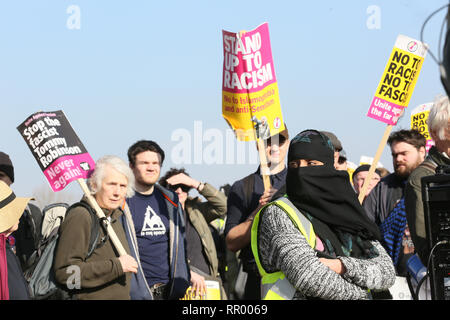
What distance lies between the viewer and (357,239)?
4.36m

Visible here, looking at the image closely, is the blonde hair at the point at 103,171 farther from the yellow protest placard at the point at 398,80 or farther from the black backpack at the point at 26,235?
the yellow protest placard at the point at 398,80

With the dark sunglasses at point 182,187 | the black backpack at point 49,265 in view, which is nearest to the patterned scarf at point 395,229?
the black backpack at point 49,265

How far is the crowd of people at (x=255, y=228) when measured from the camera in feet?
13.7

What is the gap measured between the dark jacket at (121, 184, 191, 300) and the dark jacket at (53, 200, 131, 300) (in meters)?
0.28

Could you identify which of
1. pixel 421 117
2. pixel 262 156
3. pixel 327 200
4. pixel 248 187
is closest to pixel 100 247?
pixel 248 187

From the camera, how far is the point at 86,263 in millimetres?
5859

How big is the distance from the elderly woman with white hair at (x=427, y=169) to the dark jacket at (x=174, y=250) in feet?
8.43

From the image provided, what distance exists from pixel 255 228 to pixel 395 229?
201 centimetres

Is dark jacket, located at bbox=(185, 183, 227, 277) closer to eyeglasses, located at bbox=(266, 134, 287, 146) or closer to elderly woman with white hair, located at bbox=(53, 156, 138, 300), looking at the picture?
elderly woman with white hair, located at bbox=(53, 156, 138, 300)

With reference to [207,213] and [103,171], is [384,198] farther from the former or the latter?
[103,171]
